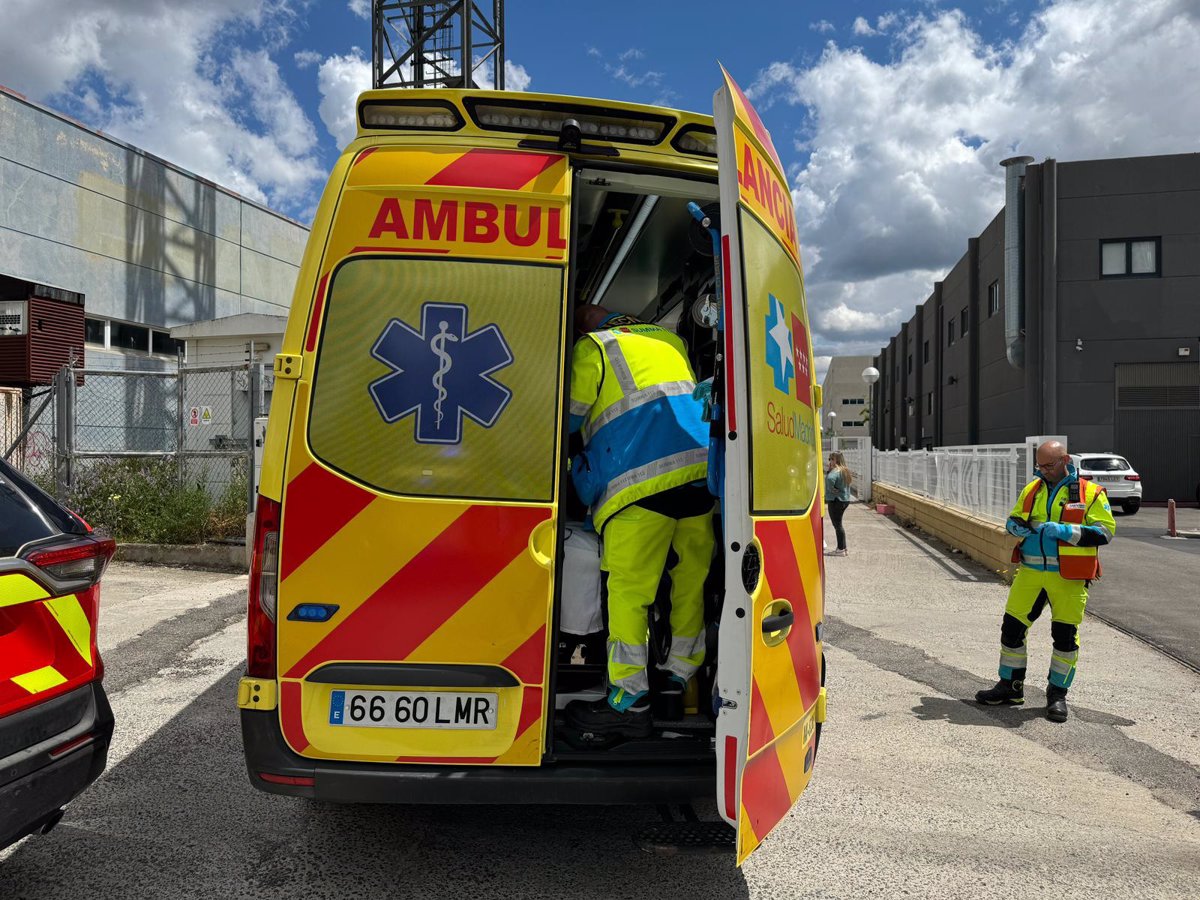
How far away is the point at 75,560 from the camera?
259 centimetres

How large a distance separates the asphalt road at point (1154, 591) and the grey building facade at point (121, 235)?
55.3 ft

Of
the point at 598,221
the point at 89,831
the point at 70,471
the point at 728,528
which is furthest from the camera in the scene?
the point at 70,471

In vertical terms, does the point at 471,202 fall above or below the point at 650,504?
above

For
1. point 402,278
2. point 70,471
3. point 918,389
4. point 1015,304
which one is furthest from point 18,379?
point 918,389

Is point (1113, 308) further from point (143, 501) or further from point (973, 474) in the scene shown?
point (143, 501)

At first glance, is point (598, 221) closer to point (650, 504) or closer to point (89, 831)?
point (650, 504)

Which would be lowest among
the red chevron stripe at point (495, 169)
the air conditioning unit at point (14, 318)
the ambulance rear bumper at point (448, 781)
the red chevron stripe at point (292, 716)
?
the ambulance rear bumper at point (448, 781)

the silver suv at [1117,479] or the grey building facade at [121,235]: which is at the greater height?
the grey building facade at [121,235]

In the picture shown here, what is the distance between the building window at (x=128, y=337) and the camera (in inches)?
736

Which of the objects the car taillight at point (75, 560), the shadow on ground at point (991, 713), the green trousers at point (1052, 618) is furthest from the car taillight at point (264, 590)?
the green trousers at point (1052, 618)

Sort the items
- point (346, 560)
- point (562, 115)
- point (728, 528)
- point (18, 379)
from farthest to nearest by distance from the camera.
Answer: point (18, 379) → point (562, 115) → point (346, 560) → point (728, 528)

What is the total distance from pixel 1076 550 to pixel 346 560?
4.31m

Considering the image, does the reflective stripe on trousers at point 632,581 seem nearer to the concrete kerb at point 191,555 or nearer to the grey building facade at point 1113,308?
the concrete kerb at point 191,555

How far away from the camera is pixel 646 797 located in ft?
8.80
